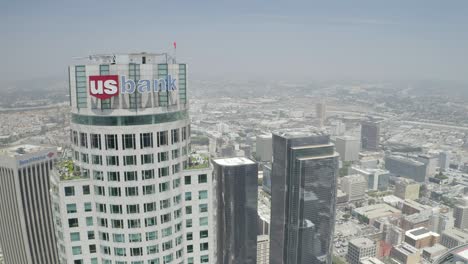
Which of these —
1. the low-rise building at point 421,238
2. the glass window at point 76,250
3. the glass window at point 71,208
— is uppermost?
the glass window at point 71,208

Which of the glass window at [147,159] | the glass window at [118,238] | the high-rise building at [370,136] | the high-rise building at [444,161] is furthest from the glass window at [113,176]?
the high-rise building at [370,136]

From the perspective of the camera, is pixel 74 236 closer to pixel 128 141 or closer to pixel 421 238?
pixel 128 141

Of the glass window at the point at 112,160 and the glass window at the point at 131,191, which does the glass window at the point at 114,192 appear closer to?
the glass window at the point at 131,191

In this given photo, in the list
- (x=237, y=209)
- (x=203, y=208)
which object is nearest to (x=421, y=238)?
(x=237, y=209)

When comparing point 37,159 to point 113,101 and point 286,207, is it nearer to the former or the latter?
point 113,101

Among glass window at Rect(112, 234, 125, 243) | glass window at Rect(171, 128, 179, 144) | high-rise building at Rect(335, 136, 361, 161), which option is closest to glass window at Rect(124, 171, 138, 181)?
glass window at Rect(171, 128, 179, 144)

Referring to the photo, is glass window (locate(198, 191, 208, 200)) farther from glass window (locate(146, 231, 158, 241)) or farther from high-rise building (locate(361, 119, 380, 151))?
high-rise building (locate(361, 119, 380, 151))
